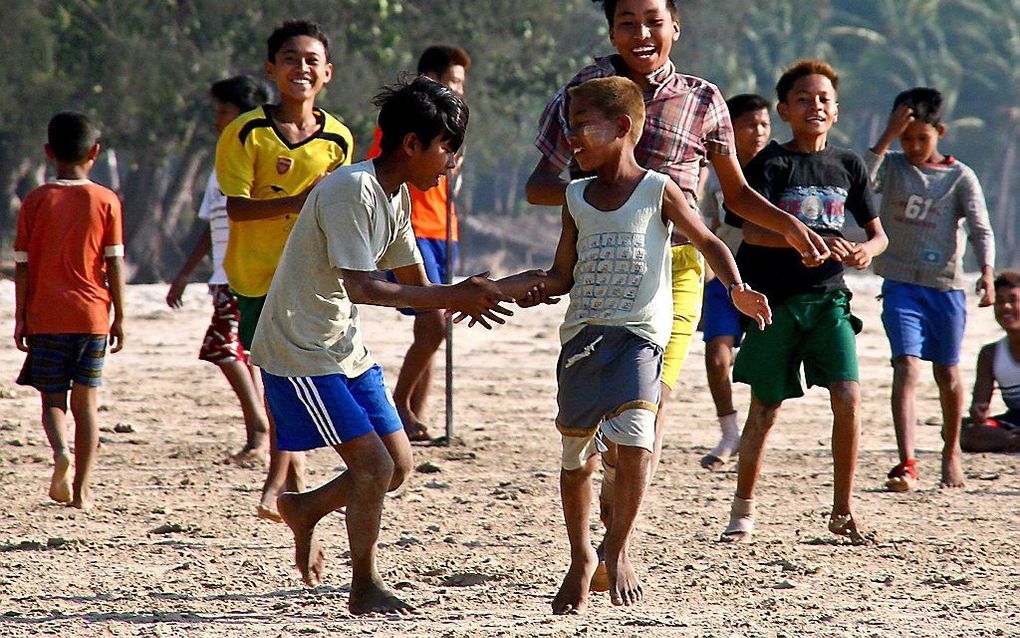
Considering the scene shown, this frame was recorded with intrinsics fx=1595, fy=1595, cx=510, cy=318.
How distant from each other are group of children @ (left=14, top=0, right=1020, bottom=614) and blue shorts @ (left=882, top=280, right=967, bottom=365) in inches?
0.5

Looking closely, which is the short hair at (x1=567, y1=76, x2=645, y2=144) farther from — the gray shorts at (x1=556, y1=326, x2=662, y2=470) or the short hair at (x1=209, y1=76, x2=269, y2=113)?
the short hair at (x1=209, y1=76, x2=269, y2=113)

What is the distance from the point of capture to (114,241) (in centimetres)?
677

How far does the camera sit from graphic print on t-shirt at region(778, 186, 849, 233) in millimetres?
6109

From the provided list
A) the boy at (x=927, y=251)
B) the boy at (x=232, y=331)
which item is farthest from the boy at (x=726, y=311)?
the boy at (x=232, y=331)

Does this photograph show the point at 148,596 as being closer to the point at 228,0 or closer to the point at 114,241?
the point at 114,241

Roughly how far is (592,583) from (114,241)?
9.30 ft

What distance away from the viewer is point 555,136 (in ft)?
17.8

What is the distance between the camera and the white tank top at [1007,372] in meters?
9.10

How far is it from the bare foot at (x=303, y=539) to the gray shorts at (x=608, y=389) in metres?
0.86

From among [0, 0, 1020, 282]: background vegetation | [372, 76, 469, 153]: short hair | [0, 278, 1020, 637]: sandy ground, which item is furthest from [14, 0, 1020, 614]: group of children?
[0, 0, 1020, 282]: background vegetation

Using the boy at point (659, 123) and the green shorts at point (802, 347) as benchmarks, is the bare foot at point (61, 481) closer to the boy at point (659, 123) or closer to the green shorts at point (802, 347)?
the boy at point (659, 123)

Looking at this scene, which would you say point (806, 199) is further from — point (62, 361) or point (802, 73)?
point (62, 361)

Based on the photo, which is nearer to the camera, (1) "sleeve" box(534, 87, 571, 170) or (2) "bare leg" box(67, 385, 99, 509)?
(1) "sleeve" box(534, 87, 571, 170)

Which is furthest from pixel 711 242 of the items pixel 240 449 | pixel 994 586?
pixel 240 449
